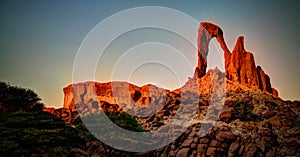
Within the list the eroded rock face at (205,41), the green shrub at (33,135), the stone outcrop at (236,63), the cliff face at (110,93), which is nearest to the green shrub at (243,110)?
the green shrub at (33,135)

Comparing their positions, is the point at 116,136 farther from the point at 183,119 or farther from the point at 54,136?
the point at 183,119

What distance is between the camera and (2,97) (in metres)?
31.1

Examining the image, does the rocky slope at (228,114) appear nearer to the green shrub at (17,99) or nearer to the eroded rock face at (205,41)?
the eroded rock face at (205,41)

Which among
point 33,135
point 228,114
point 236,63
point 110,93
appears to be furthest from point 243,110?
point 110,93

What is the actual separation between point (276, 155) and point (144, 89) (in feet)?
154

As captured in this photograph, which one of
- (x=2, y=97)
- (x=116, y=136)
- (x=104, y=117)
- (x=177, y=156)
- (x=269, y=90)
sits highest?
(x=269, y=90)

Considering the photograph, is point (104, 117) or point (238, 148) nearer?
point (238, 148)

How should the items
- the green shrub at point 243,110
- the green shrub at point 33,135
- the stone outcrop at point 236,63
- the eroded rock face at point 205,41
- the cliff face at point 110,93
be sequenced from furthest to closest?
the cliff face at point 110,93 < the eroded rock face at point 205,41 < the stone outcrop at point 236,63 < the green shrub at point 243,110 < the green shrub at point 33,135

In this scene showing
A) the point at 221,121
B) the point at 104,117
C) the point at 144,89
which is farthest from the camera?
the point at 144,89

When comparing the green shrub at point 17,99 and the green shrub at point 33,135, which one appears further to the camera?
the green shrub at point 17,99

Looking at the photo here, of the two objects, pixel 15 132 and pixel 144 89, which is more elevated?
pixel 144 89

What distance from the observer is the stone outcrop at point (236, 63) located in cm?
5050

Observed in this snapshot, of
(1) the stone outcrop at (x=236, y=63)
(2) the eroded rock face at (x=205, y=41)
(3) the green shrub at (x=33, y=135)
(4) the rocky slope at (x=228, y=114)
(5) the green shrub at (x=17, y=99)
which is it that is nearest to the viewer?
(3) the green shrub at (x=33, y=135)

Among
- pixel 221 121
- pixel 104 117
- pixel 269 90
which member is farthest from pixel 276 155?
pixel 269 90
